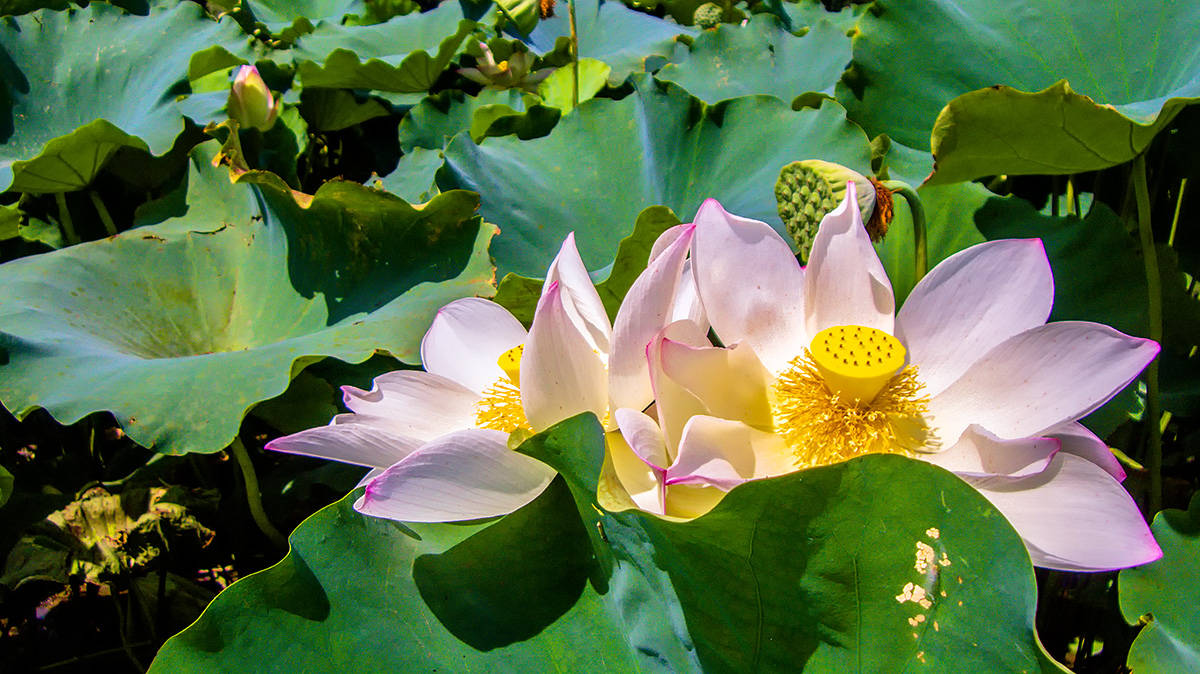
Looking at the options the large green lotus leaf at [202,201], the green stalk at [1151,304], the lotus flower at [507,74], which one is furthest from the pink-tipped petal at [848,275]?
the lotus flower at [507,74]

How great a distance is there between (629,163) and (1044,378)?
0.81 metres

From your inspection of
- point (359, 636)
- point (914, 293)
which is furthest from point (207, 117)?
point (914, 293)

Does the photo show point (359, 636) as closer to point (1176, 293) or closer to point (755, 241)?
point (755, 241)

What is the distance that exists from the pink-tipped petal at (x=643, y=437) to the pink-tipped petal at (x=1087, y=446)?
24 cm

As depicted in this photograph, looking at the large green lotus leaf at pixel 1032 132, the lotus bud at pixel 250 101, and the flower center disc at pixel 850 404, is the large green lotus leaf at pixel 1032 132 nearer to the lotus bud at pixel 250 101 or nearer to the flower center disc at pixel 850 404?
the flower center disc at pixel 850 404

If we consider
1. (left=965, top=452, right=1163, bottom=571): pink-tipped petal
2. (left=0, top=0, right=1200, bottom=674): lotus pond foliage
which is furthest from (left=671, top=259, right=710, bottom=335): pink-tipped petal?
(left=965, top=452, right=1163, bottom=571): pink-tipped petal

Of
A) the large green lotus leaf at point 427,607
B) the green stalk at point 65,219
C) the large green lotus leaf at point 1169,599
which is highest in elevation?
the large green lotus leaf at point 427,607

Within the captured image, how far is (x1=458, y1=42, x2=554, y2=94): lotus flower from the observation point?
2.28 meters

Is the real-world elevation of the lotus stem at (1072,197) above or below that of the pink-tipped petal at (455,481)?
below

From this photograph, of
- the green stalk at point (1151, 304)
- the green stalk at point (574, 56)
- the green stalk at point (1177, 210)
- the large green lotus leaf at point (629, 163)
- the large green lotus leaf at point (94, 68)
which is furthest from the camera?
the large green lotus leaf at point (94, 68)

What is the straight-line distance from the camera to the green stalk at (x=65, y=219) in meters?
1.87

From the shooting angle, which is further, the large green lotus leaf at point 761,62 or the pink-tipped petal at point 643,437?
the large green lotus leaf at point 761,62

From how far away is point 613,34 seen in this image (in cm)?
273

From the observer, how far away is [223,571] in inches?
57.2
